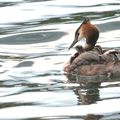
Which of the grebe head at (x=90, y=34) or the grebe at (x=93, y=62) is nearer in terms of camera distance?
the grebe at (x=93, y=62)

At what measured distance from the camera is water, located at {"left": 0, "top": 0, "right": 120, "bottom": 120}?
11.5 m

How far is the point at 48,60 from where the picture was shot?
A: 15141 mm

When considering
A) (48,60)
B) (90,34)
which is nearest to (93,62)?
(90,34)

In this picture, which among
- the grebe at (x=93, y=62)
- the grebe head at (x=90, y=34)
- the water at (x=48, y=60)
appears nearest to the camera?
the water at (x=48, y=60)

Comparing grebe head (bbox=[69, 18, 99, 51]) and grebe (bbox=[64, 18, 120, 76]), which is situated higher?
grebe head (bbox=[69, 18, 99, 51])

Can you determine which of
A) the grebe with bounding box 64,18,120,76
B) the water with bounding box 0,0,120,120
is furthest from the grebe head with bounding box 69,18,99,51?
the water with bounding box 0,0,120,120

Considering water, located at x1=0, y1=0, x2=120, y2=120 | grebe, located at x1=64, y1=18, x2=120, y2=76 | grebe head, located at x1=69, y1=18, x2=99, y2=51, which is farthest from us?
grebe head, located at x1=69, y1=18, x2=99, y2=51

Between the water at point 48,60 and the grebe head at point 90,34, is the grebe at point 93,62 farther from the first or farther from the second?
the water at point 48,60

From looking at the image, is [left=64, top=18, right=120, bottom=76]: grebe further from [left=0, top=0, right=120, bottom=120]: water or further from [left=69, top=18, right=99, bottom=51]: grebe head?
[left=0, top=0, right=120, bottom=120]: water

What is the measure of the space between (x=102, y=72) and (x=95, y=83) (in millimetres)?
479

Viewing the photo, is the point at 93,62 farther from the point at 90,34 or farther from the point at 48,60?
the point at 48,60

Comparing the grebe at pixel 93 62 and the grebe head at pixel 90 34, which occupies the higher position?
the grebe head at pixel 90 34

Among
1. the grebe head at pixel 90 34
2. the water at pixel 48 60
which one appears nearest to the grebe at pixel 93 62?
the grebe head at pixel 90 34

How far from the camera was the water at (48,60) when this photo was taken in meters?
11.5
